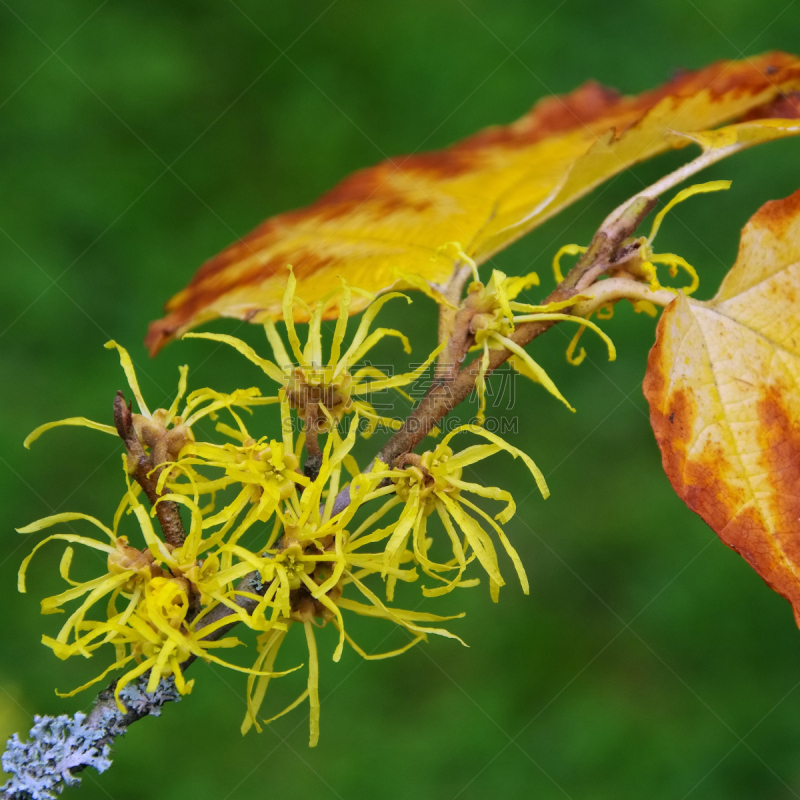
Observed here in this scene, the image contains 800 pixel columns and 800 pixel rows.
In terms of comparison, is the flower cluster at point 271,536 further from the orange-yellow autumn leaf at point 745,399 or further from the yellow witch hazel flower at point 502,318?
the orange-yellow autumn leaf at point 745,399

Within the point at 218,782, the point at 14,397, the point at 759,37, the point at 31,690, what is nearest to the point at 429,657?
the point at 218,782

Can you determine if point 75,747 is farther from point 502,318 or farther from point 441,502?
point 502,318

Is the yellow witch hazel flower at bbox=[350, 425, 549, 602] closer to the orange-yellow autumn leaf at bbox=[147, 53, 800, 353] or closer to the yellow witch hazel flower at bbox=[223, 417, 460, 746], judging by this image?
the yellow witch hazel flower at bbox=[223, 417, 460, 746]

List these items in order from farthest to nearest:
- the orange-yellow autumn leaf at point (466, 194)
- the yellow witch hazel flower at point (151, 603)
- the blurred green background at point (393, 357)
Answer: the blurred green background at point (393, 357) < the orange-yellow autumn leaf at point (466, 194) < the yellow witch hazel flower at point (151, 603)

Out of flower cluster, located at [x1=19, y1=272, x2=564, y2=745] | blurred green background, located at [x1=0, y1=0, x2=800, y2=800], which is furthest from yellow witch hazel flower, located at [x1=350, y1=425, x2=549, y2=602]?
blurred green background, located at [x1=0, y1=0, x2=800, y2=800]

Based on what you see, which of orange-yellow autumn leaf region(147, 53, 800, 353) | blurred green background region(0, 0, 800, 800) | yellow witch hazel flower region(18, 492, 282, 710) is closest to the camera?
yellow witch hazel flower region(18, 492, 282, 710)

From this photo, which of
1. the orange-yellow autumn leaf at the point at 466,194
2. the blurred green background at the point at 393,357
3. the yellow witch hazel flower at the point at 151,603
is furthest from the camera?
the blurred green background at the point at 393,357

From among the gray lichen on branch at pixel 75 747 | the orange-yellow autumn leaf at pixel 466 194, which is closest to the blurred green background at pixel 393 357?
the orange-yellow autumn leaf at pixel 466 194
